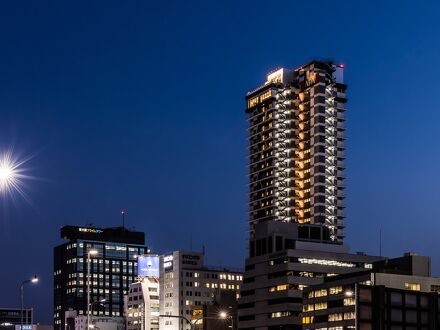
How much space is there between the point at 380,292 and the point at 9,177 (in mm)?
23115

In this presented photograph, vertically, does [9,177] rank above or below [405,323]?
above

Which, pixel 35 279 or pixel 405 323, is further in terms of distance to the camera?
pixel 35 279

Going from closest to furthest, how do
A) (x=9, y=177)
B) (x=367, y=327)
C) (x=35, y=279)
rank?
(x=9, y=177) < (x=367, y=327) < (x=35, y=279)

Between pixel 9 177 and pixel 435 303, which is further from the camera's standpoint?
pixel 435 303

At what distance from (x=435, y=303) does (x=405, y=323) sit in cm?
282

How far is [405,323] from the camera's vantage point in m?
→ 51.9

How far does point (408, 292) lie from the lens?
52781mm

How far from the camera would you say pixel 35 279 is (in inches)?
3543

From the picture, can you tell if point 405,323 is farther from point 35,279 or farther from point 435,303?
point 35,279

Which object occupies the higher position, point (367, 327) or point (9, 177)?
point (9, 177)

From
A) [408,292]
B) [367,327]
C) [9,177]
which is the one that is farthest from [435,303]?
[9,177]

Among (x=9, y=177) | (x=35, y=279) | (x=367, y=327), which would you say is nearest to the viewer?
(x=9, y=177)

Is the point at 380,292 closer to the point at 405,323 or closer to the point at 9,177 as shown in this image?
the point at 405,323

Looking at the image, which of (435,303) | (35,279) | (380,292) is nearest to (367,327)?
(380,292)
